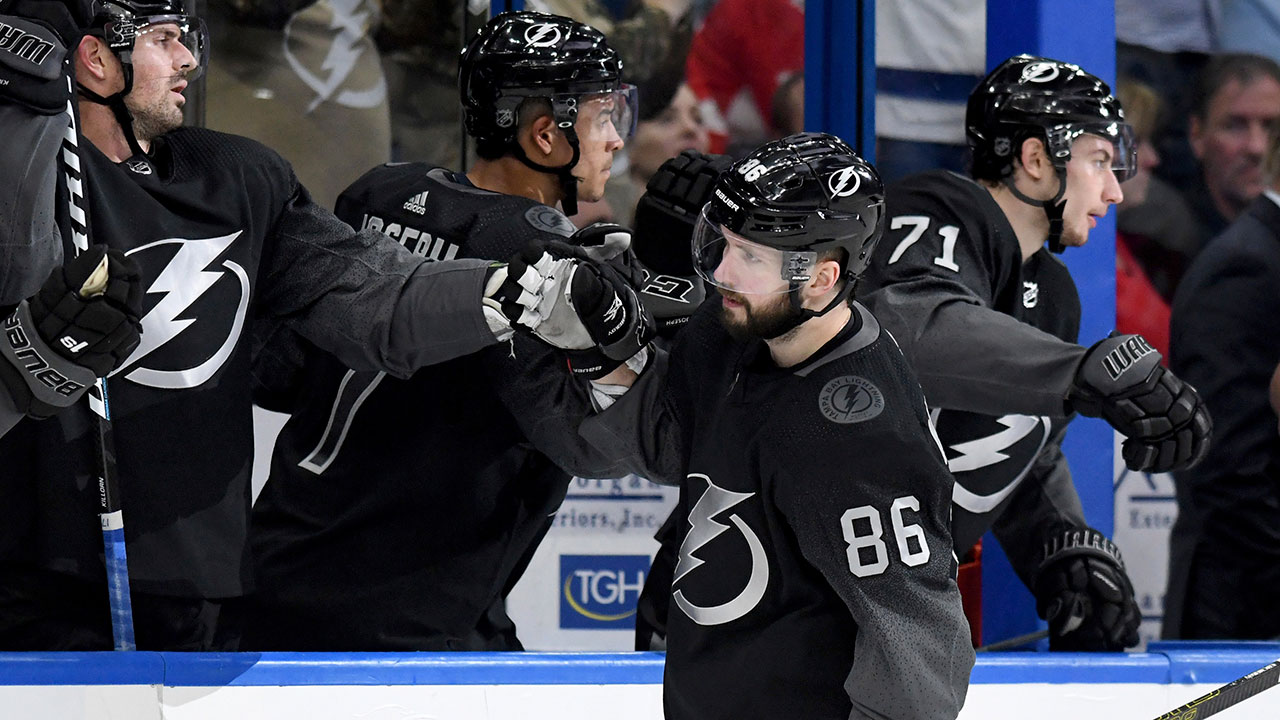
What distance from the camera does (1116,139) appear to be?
2.75 metres

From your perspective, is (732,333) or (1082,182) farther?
(1082,182)

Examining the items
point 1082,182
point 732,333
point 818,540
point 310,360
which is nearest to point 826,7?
point 1082,182

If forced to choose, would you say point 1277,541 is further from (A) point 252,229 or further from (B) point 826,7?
(A) point 252,229

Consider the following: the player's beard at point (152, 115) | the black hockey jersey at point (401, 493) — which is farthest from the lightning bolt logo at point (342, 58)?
the player's beard at point (152, 115)

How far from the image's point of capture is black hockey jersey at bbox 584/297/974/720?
1693mm

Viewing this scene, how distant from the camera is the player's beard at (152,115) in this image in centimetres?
220

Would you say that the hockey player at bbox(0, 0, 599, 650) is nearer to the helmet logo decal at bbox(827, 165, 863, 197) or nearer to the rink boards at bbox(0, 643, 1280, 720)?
the rink boards at bbox(0, 643, 1280, 720)

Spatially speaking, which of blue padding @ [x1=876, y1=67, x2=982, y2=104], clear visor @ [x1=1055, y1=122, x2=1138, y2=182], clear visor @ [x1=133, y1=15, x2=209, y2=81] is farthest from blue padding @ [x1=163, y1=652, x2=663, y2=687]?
blue padding @ [x1=876, y1=67, x2=982, y2=104]

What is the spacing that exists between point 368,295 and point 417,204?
24 cm

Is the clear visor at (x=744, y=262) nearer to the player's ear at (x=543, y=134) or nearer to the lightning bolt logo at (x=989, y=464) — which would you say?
the player's ear at (x=543, y=134)

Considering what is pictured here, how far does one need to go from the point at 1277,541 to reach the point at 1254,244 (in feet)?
2.47

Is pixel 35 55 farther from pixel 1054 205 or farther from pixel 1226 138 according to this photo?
pixel 1226 138

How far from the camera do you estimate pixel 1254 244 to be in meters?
3.81

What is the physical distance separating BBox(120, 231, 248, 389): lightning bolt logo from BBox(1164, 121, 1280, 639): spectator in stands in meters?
2.61
